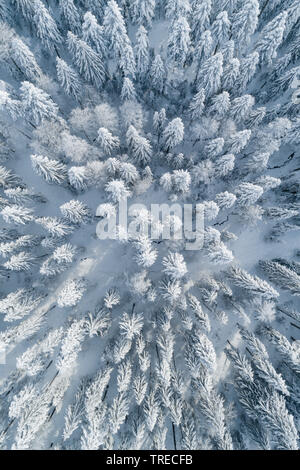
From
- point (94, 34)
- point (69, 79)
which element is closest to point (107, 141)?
point (69, 79)

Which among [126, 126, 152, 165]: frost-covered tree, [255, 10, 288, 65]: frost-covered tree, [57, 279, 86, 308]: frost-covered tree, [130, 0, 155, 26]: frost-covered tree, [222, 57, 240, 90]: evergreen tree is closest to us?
[57, 279, 86, 308]: frost-covered tree

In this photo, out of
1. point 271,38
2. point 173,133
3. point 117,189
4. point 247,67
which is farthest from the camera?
point 173,133

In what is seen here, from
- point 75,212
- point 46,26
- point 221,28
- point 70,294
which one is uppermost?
point 46,26

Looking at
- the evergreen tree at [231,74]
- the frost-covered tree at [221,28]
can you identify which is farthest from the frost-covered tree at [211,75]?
the frost-covered tree at [221,28]

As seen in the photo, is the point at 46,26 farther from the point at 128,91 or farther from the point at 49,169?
the point at 49,169

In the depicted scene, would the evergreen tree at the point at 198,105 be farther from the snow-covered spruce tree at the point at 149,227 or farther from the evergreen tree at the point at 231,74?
the evergreen tree at the point at 231,74

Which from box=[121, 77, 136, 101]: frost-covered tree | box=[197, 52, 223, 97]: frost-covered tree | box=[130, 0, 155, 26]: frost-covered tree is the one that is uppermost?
box=[130, 0, 155, 26]: frost-covered tree

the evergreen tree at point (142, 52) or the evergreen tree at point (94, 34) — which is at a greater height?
the evergreen tree at point (94, 34)

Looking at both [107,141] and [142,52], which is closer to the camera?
[107,141]

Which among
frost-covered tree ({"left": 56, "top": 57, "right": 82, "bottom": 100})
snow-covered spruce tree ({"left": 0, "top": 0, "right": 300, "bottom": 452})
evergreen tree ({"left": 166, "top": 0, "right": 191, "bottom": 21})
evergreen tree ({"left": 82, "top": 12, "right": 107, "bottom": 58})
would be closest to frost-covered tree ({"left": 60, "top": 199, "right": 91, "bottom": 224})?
snow-covered spruce tree ({"left": 0, "top": 0, "right": 300, "bottom": 452})

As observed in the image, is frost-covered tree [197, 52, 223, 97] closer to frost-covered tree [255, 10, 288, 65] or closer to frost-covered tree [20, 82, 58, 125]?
frost-covered tree [255, 10, 288, 65]

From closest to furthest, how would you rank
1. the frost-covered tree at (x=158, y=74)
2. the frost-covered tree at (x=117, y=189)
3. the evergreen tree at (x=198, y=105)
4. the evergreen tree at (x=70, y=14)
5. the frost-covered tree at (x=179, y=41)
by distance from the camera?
the frost-covered tree at (x=117, y=189) < the frost-covered tree at (x=179, y=41) < the evergreen tree at (x=198, y=105) < the frost-covered tree at (x=158, y=74) < the evergreen tree at (x=70, y=14)
